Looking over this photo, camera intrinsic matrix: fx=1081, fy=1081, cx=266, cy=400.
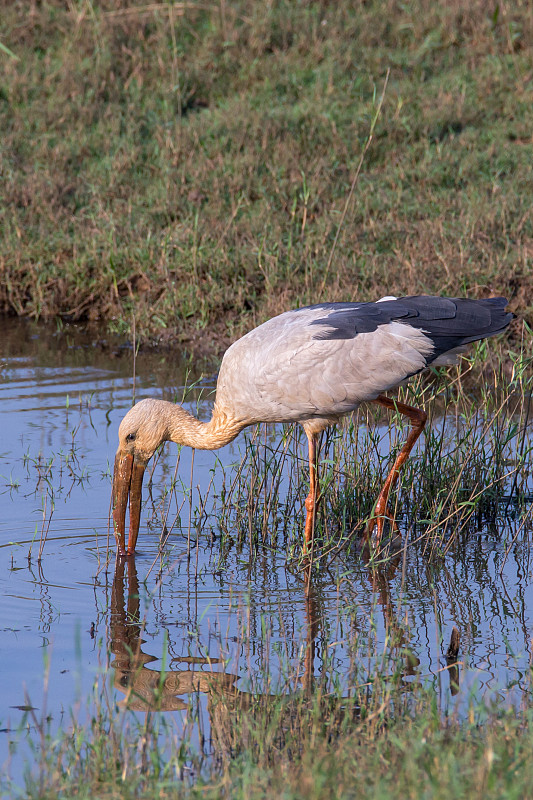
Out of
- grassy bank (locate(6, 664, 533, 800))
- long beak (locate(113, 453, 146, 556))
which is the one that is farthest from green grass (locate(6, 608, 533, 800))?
long beak (locate(113, 453, 146, 556))

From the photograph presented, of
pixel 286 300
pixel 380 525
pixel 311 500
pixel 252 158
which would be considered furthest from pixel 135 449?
pixel 252 158

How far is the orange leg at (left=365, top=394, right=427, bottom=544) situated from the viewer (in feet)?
18.6

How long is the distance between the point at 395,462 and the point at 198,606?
1.49 m

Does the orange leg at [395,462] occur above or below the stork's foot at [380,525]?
above

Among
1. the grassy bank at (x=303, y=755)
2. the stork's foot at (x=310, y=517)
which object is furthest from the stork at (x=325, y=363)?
the grassy bank at (x=303, y=755)

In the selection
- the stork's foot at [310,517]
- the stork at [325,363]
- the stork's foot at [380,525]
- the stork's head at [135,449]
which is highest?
the stork at [325,363]

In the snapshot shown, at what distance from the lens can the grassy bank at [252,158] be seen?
898 cm

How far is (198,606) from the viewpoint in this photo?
4945 millimetres

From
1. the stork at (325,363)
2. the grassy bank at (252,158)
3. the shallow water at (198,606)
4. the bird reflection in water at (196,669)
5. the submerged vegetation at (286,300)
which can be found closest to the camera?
the submerged vegetation at (286,300)

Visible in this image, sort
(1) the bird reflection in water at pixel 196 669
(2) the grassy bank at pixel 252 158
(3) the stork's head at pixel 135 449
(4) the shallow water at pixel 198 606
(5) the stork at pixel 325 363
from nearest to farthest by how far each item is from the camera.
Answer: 1. (1) the bird reflection in water at pixel 196 669
2. (4) the shallow water at pixel 198 606
3. (5) the stork at pixel 325 363
4. (3) the stork's head at pixel 135 449
5. (2) the grassy bank at pixel 252 158

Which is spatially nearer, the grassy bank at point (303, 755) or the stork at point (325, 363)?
the grassy bank at point (303, 755)

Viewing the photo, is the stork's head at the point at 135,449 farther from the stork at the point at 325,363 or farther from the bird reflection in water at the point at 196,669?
the bird reflection in water at the point at 196,669

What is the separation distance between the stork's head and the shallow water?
198 millimetres

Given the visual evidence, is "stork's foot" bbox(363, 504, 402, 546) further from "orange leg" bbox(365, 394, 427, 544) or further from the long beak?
the long beak
